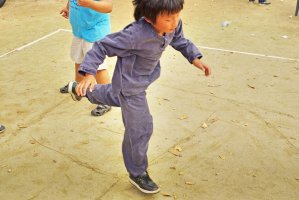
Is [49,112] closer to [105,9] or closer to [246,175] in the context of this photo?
[105,9]

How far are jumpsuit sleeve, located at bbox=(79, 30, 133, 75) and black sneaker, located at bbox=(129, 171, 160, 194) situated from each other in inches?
33.2

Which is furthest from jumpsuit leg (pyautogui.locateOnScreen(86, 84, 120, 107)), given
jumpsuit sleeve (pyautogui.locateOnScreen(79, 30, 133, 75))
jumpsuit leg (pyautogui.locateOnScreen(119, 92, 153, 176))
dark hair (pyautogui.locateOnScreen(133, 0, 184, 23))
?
dark hair (pyautogui.locateOnScreen(133, 0, 184, 23))

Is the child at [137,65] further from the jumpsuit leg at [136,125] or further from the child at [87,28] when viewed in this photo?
the child at [87,28]

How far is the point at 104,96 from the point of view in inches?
100.0

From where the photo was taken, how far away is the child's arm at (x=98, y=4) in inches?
112

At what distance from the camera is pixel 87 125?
11.3 feet

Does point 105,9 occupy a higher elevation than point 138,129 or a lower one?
higher

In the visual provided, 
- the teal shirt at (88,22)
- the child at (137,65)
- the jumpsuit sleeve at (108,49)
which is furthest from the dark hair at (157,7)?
the teal shirt at (88,22)

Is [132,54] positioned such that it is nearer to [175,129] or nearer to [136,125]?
[136,125]

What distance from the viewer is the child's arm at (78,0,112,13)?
9.35 ft

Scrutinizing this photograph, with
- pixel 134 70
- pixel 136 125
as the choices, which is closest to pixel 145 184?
pixel 136 125

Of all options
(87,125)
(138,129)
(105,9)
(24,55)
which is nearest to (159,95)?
(87,125)

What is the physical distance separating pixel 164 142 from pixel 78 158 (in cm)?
71

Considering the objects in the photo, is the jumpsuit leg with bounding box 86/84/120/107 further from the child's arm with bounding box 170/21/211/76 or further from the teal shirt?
the teal shirt
